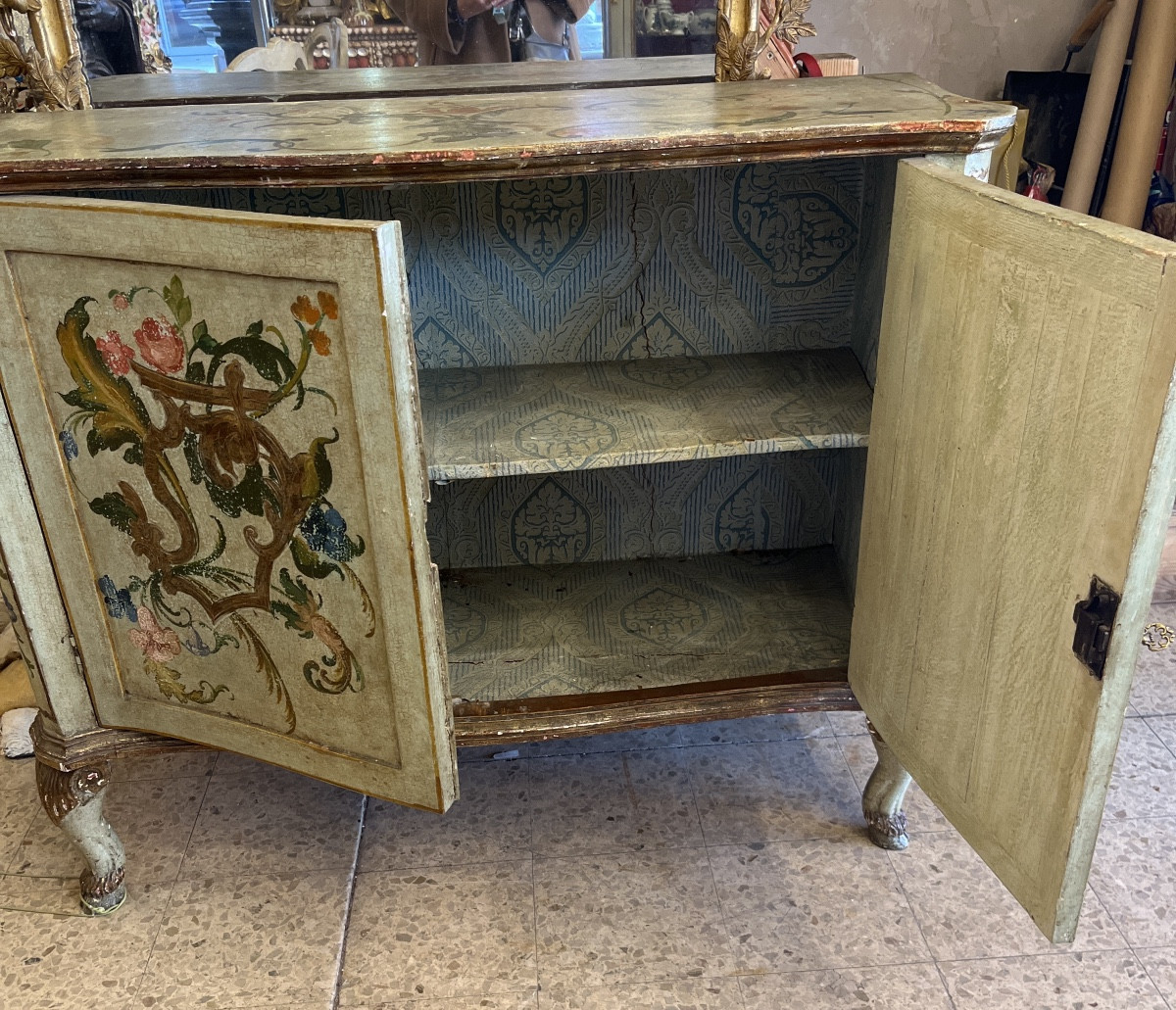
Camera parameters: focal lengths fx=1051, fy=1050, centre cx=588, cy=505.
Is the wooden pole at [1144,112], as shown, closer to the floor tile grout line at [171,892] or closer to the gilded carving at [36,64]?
the gilded carving at [36,64]

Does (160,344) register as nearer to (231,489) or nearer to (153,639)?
(231,489)

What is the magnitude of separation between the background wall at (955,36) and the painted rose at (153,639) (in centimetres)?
217

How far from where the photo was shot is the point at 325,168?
117 cm

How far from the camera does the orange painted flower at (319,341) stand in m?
1.10

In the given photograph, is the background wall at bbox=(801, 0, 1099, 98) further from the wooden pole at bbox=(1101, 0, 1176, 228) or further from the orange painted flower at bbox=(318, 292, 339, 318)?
the orange painted flower at bbox=(318, 292, 339, 318)

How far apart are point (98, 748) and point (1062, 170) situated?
267 cm

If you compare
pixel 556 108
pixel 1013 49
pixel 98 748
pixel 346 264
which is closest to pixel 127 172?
pixel 346 264

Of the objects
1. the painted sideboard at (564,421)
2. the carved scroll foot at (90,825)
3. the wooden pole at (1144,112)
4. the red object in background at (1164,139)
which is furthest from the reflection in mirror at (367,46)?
the red object in background at (1164,139)

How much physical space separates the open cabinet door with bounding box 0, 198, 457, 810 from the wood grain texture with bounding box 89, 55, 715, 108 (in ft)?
1.85

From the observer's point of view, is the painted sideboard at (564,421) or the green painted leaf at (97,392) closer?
the painted sideboard at (564,421)

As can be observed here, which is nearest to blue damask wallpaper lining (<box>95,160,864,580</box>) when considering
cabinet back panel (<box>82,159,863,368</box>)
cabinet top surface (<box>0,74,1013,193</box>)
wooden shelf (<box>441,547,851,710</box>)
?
cabinet back panel (<box>82,159,863,368</box>)

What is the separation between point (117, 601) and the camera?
1.41m

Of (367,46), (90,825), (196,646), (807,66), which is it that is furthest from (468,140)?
(90,825)

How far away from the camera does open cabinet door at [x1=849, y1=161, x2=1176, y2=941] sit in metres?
0.92
